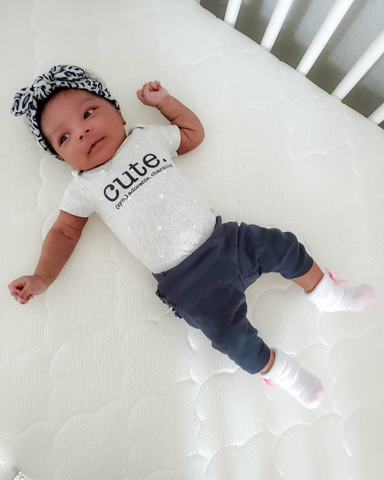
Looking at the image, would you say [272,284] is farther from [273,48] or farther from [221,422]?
[273,48]

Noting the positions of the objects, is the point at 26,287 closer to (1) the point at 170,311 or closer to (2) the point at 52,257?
(2) the point at 52,257

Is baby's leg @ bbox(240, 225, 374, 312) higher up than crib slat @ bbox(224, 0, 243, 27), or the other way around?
crib slat @ bbox(224, 0, 243, 27)

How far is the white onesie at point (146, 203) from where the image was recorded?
804 mm

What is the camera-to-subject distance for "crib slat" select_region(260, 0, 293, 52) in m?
0.85

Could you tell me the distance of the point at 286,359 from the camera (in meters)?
0.79

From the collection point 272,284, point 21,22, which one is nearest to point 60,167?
point 21,22

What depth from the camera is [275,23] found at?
901mm

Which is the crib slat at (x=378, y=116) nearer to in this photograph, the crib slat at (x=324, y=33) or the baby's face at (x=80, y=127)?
the crib slat at (x=324, y=33)

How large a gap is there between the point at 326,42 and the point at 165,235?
50cm

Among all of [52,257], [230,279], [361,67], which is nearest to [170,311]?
[230,279]

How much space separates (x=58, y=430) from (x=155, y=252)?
359 mm

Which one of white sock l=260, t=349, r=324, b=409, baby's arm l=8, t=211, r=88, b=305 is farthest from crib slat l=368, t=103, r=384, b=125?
baby's arm l=8, t=211, r=88, b=305

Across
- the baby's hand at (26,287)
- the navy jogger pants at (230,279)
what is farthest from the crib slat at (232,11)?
the baby's hand at (26,287)

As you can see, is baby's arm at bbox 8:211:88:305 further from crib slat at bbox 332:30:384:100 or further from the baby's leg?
crib slat at bbox 332:30:384:100
